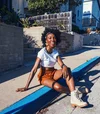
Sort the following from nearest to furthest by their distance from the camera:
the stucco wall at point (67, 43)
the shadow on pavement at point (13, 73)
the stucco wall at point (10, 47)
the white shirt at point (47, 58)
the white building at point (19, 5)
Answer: the white shirt at point (47, 58)
the shadow on pavement at point (13, 73)
the stucco wall at point (10, 47)
the stucco wall at point (67, 43)
the white building at point (19, 5)

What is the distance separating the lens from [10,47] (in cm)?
551

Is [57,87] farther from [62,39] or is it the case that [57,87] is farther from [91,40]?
[91,40]

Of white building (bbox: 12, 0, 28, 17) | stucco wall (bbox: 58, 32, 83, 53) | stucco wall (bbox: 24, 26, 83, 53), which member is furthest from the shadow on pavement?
Result: white building (bbox: 12, 0, 28, 17)

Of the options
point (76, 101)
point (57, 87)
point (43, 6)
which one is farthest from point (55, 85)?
point (43, 6)

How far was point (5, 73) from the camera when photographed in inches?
203

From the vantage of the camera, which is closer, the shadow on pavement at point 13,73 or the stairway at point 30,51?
the shadow on pavement at point 13,73

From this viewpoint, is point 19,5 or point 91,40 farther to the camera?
point 91,40

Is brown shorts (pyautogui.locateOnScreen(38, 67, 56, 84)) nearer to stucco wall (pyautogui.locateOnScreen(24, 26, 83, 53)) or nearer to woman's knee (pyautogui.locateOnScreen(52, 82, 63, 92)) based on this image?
woman's knee (pyautogui.locateOnScreen(52, 82, 63, 92))

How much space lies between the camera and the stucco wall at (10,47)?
5180mm

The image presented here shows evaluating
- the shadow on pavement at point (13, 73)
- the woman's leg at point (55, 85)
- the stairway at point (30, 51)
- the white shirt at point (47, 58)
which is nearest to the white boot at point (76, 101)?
the woman's leg at point (55, 85)

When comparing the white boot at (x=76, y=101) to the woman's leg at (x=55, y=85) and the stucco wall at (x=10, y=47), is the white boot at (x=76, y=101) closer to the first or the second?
the woman's leg at (x=55, y=85)

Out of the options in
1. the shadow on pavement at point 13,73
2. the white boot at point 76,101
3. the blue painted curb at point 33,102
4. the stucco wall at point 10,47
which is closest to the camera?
the blue painted curb at point 33,102

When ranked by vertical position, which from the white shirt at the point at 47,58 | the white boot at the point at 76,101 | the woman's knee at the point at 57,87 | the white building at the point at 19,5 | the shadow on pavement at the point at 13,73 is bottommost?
the white boot at the point at 76,101

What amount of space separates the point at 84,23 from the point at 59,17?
22558 millimetres
